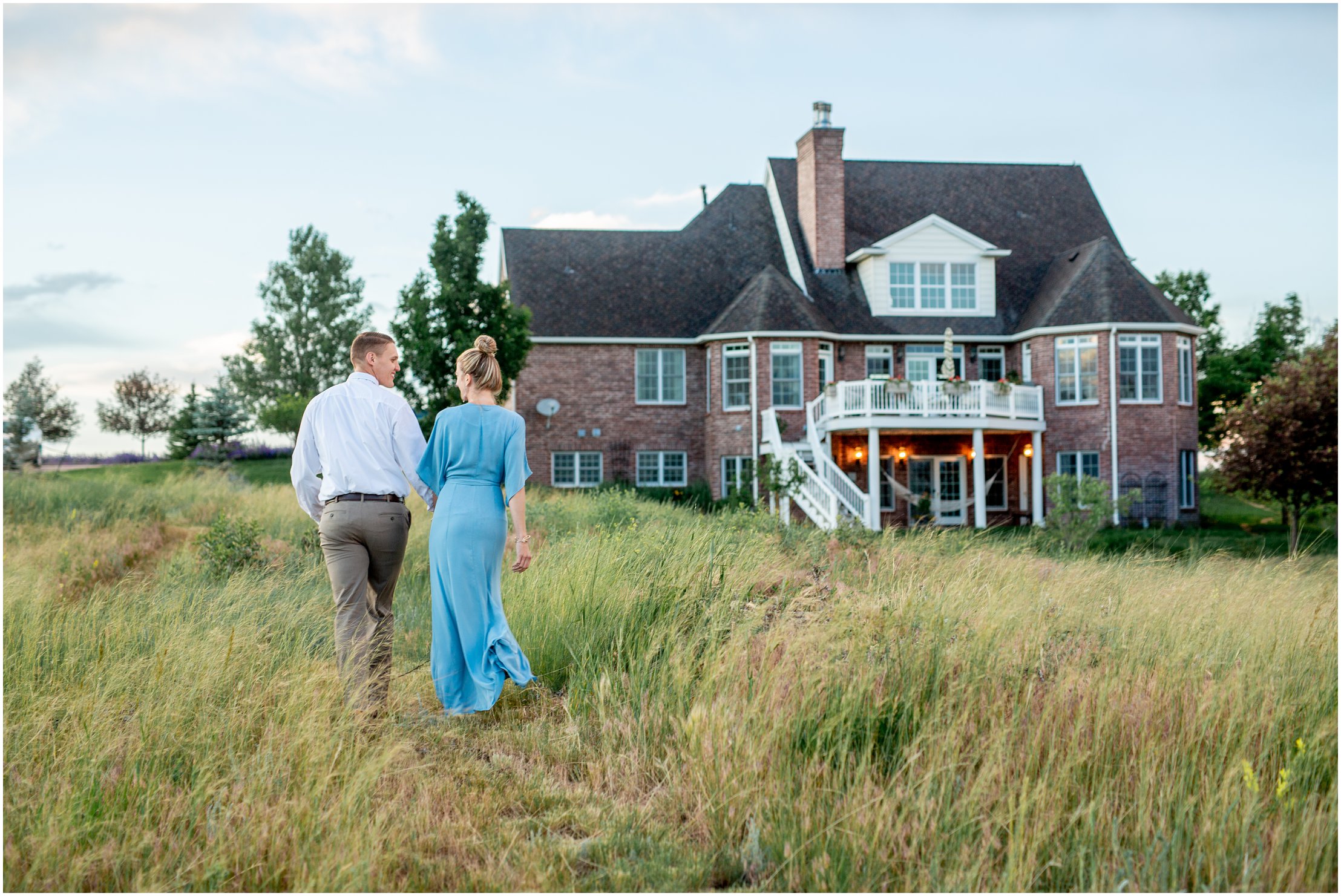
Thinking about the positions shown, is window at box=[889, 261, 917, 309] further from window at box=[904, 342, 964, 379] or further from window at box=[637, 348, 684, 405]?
window at box=[637, 348, 684, 405]

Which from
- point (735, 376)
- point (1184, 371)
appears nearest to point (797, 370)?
point (735, 376)

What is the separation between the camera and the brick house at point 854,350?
24.9 meters

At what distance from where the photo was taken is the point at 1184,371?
25.9m

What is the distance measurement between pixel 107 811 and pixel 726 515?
8.29 meters

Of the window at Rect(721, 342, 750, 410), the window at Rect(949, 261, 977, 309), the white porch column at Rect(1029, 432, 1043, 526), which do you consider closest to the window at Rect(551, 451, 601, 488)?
the window at Rect(721, 342, 750, 410)

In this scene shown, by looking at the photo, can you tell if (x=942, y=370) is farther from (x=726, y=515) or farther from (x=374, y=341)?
(x=374, y=341)

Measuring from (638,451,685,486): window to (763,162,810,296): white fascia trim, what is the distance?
5862 millimetres

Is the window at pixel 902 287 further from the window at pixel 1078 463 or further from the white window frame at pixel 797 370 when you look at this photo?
the window at pixel 1078 463

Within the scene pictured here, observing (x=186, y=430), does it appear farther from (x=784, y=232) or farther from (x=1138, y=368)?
(x=1138, y=368)

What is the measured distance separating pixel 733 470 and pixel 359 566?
68.8 feet

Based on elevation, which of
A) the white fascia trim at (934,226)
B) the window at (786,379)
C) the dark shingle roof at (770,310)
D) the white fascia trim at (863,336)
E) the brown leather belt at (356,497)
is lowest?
the brown leather belt at (356,497)

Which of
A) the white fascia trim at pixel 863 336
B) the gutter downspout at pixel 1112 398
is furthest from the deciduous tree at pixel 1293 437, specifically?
the white fascia trim at pixel 863 336

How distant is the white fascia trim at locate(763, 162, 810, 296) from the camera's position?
27500mm

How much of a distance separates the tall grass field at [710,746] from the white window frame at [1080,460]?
753 inches
